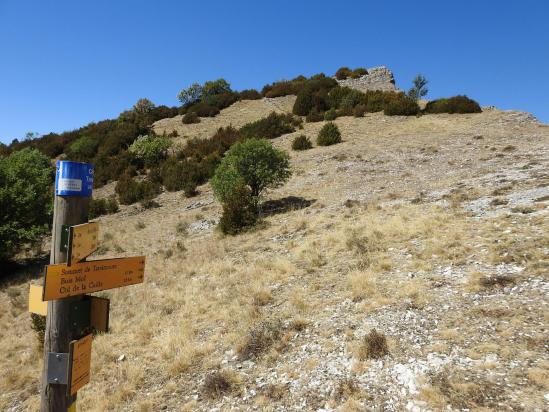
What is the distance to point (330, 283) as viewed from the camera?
333 inches

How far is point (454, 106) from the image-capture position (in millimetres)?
29766

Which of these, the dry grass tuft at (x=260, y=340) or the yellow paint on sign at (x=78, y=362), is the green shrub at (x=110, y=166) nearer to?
the dry grass tuft at (x=260, y=340)

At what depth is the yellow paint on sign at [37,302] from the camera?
3082 millimetres

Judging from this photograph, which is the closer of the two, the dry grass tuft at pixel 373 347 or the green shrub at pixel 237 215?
the dry grass tuft at pixel 373 347

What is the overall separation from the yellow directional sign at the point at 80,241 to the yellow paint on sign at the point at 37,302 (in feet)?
1.74

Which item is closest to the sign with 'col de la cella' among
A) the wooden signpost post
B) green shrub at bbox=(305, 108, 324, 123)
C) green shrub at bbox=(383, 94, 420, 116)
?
the wooden signpost post

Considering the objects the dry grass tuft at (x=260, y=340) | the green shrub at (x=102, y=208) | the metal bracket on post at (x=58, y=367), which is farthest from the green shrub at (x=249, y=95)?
the metal bracket on post at (x=58, y=367)

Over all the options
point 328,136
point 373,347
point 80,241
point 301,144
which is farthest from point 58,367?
point 328,136

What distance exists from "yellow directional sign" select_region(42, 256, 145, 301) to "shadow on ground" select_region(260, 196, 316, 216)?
12.7m

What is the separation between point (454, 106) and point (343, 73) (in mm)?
18429

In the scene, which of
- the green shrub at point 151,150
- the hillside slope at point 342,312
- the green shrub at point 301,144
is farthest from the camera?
the green shrub at point 151,150

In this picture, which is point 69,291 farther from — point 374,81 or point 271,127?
point 374,81

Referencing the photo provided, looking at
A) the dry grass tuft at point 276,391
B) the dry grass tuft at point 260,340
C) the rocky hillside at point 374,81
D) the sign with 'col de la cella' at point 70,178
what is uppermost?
the rocky hillside at point 374,81

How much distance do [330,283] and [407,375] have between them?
11.4 ft
